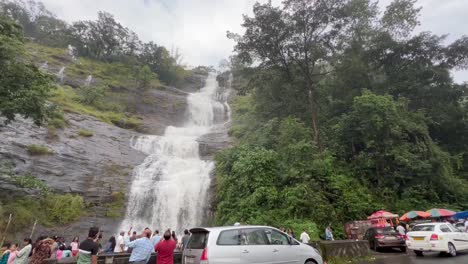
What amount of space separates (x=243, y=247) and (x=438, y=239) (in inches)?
393

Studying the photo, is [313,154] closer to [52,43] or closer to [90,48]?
[90,48]

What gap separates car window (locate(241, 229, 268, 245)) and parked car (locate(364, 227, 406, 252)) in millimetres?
10717

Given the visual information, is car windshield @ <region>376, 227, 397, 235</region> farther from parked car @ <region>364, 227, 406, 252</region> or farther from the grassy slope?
the grassy slope

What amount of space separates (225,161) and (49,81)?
1312cm

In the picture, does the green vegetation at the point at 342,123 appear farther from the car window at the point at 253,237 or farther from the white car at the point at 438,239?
the car window at the point at 253,237

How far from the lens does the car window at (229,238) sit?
25.0ft

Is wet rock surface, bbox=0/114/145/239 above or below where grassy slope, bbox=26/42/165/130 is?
below

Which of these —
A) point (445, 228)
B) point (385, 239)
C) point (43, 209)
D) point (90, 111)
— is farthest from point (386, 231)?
point (90, 111)

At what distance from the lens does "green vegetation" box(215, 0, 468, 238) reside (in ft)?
66.5

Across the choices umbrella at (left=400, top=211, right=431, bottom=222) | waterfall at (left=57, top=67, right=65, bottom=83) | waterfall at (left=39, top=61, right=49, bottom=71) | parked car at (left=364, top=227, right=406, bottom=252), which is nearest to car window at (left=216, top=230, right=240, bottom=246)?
parked car at (left=364, top=227, right=406, bottom=252)

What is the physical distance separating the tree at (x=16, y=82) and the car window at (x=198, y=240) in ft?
51.8

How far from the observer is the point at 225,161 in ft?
79.0

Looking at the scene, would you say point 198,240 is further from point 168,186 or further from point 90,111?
point 90,111

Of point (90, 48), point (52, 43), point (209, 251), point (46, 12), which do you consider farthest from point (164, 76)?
point (209, 251)
